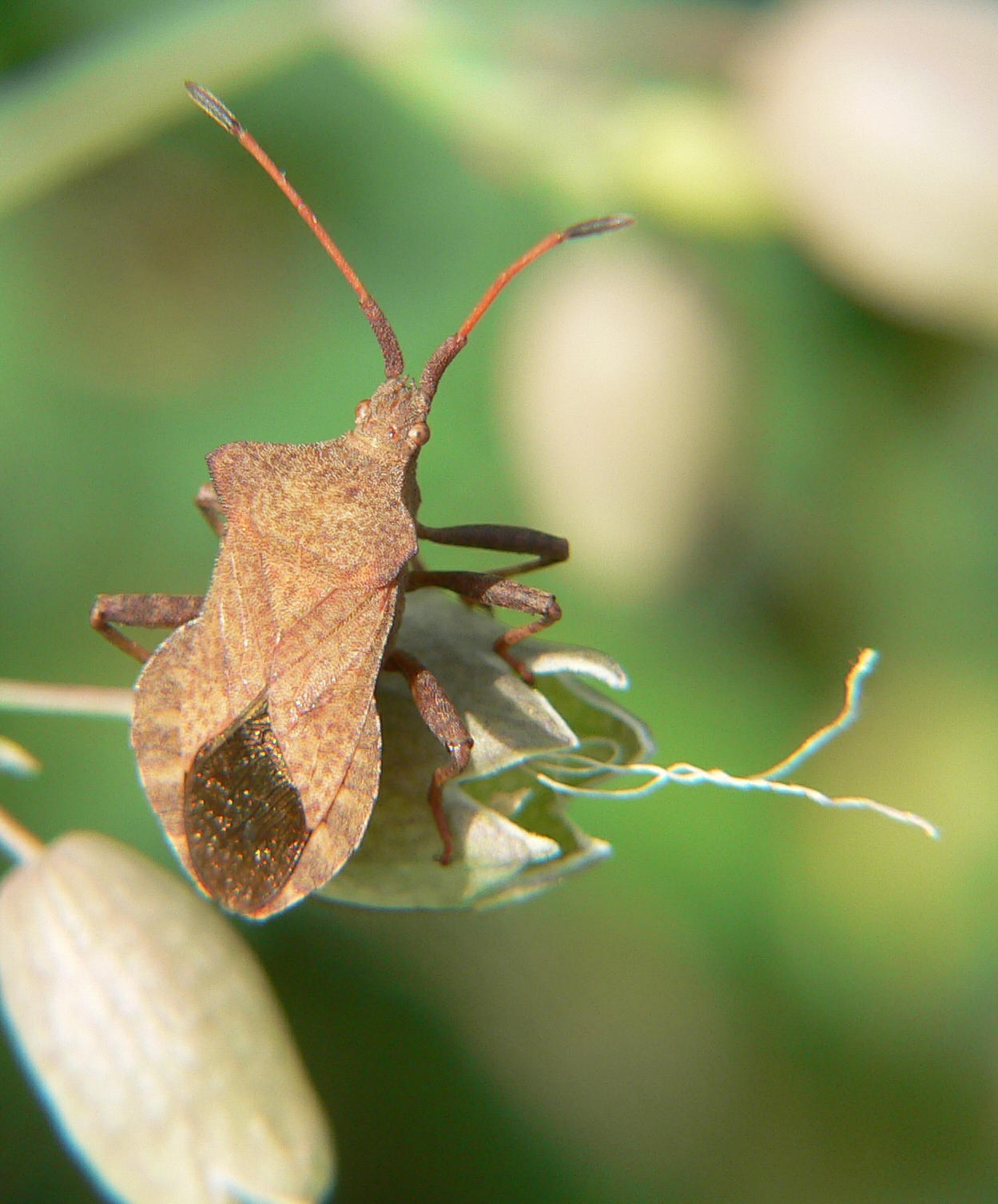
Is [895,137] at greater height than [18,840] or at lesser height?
greater

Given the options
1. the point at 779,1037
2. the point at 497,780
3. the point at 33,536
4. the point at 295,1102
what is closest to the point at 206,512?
the point at 497,780

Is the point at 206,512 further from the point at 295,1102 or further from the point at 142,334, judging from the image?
the point at 142,334

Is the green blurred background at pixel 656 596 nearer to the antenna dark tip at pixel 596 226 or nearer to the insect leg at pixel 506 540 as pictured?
the antenna dark tip at pixel 596 226

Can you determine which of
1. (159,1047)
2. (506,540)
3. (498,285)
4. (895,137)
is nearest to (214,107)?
(498,285)

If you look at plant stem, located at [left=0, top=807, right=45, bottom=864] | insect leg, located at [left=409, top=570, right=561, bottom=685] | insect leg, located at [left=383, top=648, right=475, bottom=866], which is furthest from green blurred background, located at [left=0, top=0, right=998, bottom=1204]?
insect leg, located at [left=383, top=648, right=475, bottom=866]

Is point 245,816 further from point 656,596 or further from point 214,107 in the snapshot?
point 656,596
